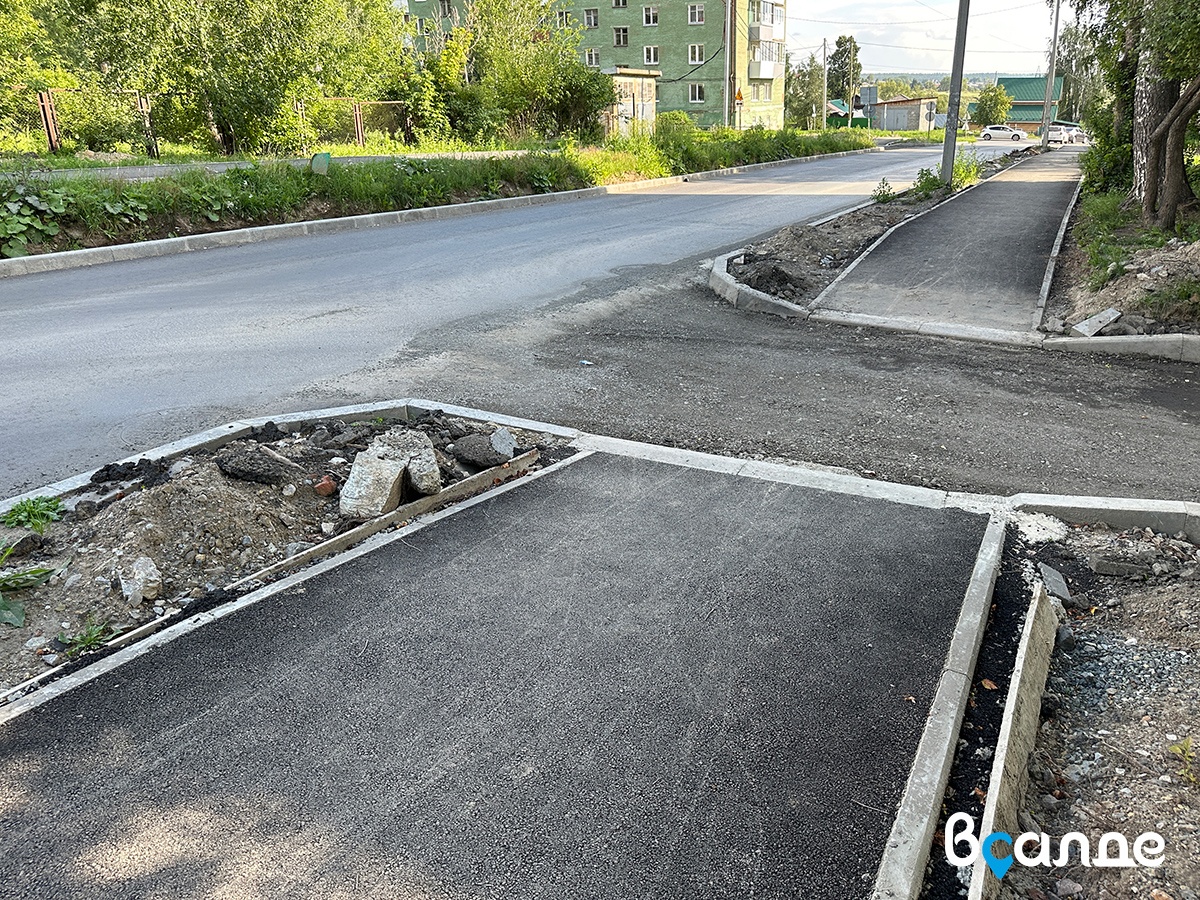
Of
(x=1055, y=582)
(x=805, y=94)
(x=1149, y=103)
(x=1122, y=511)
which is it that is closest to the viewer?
(x=1055, y=582)

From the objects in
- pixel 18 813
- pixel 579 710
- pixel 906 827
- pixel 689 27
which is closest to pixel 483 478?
pixel 579 710

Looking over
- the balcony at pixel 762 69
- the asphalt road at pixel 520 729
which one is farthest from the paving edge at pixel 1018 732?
the balcony at pixel 762 69

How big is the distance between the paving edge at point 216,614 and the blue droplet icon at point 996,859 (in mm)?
3001

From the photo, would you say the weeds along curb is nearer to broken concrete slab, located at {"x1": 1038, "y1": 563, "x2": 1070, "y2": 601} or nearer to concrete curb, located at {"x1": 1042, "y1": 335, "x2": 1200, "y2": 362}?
broken concrete slab, located at {"x1": 1038, "y1": 563, "x2": 1070, "y2": 601}

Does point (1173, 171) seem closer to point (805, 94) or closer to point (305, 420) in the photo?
point (305, 420)

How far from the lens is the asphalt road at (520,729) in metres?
2.43

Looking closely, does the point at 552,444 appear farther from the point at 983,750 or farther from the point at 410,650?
the point at 983,750

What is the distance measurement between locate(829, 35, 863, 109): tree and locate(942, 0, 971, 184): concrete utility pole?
75991 mm

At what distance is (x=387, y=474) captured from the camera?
4633mm

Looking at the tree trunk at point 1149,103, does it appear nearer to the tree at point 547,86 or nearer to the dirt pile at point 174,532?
the dirt pile at point 174,532

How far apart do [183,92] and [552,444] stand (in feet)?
78.7

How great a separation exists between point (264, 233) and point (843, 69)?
94007 mm

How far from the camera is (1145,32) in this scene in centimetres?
1079

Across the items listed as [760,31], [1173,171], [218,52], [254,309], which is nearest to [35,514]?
[254,309]
